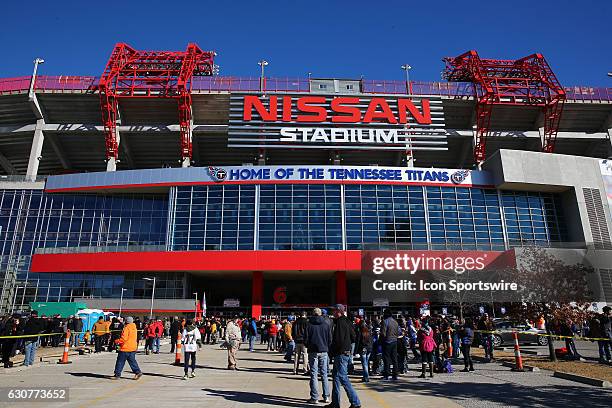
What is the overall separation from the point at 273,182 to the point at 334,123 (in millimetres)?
9842

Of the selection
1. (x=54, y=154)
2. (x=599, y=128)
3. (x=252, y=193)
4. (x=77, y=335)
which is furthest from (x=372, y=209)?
(x=54, y=154)

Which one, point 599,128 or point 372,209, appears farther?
point 599,128

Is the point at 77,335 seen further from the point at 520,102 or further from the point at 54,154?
the point at 520,102

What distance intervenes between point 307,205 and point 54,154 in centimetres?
3233

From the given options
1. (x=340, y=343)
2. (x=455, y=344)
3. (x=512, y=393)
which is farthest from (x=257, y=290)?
(x=340, y=343)

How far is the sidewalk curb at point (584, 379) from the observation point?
33.6 feet

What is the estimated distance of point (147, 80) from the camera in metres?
44.7

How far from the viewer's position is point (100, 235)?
4278cm

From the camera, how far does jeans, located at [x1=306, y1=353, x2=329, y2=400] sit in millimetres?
8594

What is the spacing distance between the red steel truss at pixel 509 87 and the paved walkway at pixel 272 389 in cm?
3704

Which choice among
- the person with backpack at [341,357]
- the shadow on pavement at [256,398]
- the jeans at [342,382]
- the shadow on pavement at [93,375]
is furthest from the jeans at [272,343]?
the jeans at [342,382]

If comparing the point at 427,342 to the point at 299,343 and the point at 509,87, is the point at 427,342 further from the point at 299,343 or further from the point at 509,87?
the point at 509,87

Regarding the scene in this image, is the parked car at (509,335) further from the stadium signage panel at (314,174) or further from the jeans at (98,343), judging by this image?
the jeans at (98,343)

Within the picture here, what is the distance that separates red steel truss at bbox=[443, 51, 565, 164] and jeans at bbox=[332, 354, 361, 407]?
42380mm
